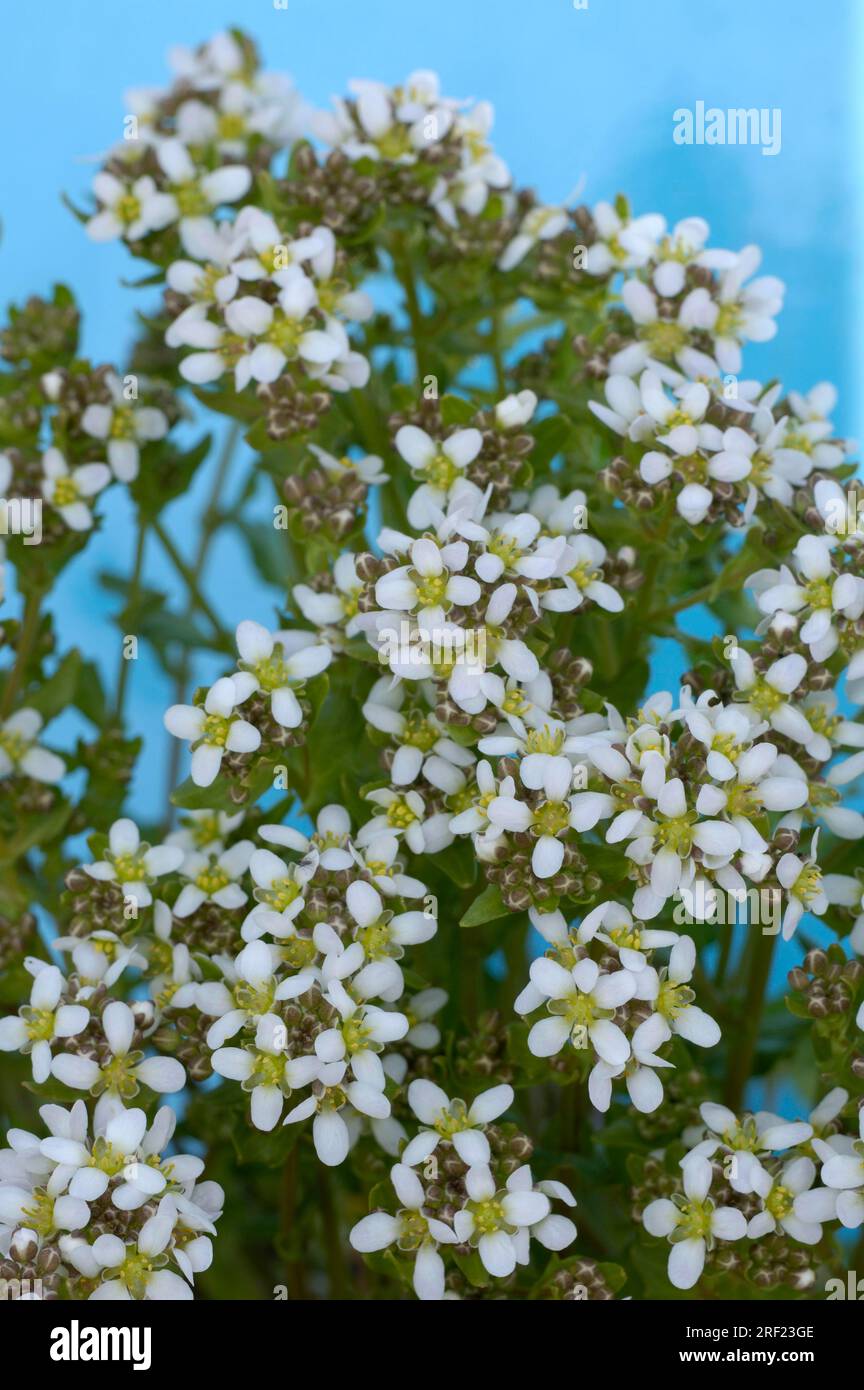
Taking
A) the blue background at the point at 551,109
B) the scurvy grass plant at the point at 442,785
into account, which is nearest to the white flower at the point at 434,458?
the scurvy grass plant at the point at 442,785

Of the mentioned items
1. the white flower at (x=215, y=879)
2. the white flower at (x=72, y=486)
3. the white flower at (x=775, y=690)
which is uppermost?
the white flower at (x=72, y=486)

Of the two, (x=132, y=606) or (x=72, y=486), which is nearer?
(x=72, y=486)

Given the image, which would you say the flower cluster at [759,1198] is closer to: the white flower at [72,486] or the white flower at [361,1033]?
the white flower at [361,1033]

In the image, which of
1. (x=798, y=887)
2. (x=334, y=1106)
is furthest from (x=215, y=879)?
(x=798, y=887)
